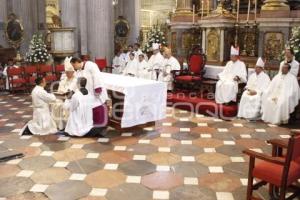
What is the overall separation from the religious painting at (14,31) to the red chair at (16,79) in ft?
15.1

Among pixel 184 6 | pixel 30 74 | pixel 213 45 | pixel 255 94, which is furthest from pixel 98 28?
pixel 255 94

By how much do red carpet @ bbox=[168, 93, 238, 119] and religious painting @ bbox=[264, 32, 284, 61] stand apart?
2112 millimetres

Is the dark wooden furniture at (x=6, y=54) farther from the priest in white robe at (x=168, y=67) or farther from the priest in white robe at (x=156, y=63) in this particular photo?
the priest in white robe at (x=168, y=67)

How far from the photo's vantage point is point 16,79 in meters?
11.2

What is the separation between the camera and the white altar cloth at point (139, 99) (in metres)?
6.86

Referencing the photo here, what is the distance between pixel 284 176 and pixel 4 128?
18.8 feet

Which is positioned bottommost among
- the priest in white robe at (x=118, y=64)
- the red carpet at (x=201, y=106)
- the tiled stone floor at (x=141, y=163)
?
the tiled stone floor at (x=141, y=163)

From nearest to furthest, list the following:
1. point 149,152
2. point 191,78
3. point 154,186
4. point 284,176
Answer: point 284,176 → point 154,186 → point 149,152 → point 191,78

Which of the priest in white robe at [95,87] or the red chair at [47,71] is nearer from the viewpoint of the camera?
the priest in white robe at [95,87]

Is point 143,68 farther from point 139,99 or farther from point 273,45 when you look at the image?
point 139,99

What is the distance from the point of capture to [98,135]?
674 cm

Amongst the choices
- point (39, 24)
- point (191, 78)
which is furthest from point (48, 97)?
point (39, 24)

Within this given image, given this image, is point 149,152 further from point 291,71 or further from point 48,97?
point 291,71

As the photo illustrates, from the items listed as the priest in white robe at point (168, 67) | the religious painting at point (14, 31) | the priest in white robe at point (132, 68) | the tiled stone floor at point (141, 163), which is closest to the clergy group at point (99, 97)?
the tiled stone floor at point (141, 163)
